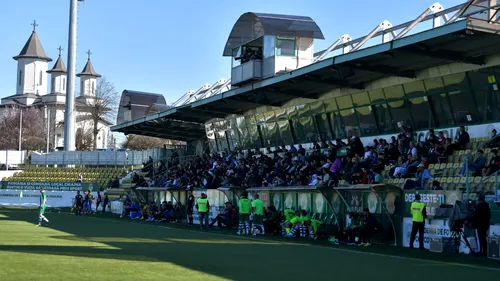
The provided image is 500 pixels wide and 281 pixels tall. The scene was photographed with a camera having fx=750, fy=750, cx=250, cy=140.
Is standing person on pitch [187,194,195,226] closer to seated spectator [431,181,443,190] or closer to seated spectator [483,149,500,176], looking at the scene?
seated spectator [431,181,443,190]

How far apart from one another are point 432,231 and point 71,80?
191ft

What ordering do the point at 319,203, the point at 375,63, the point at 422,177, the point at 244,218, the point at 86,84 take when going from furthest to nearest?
the point at 86,84
the point at 244,218
the point at 375,63
the point at 319,203
the point at 422,177

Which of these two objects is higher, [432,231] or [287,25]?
[287,25]

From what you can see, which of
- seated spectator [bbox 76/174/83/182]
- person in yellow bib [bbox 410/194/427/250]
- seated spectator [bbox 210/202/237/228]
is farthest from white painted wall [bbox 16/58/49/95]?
person in yellow bib [bbox 410/194/427/250]

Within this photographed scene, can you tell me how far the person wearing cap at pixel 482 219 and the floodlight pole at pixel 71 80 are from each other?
57.8 meters

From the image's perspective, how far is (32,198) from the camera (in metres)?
58.5

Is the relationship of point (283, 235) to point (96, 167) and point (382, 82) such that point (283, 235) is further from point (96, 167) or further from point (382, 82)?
point (96, 167)

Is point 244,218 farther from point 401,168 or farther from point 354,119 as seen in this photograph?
point 354,119

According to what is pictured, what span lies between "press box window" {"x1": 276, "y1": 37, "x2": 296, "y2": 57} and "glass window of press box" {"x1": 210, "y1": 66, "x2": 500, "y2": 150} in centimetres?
5

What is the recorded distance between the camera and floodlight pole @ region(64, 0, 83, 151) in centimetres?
7144

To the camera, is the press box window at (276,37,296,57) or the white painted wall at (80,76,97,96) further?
the white painted wall at (80,76,97,96)

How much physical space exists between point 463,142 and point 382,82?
7.39 metres

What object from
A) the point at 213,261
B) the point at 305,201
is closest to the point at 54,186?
the point at 305,201

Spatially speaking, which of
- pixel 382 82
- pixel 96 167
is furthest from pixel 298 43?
pixel 96 167
